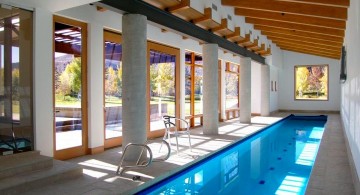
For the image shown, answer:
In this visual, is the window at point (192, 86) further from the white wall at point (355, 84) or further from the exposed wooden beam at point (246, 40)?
the white wall at point (355, 84)

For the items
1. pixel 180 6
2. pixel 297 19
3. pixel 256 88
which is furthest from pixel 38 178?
pixel 256 88

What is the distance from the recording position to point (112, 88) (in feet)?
24.5

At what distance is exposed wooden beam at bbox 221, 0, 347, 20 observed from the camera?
706 cm

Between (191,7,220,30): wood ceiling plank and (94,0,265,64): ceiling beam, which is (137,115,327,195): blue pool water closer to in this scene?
(94,0,265,64): ceiling beam

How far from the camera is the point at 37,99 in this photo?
5.24 metres

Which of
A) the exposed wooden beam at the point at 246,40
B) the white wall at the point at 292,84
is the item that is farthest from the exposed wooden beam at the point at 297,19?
the white wall at the point at 292,84

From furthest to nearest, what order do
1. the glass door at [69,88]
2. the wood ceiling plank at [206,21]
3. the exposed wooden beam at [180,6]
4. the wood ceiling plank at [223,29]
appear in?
the wood ceiling plank at [223,29] < the wood ceiling plank at [206,21] < the exposed wooden beam at [180,6] < the glass door at [69,88]

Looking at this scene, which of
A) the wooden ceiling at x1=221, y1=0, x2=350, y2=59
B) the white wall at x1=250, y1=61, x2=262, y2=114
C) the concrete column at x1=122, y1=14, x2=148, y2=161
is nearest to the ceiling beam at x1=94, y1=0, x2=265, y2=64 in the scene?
the concrete column at x1=122, y1=14, x2=148, y2=161

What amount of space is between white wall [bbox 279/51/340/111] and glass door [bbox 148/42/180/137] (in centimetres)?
1142

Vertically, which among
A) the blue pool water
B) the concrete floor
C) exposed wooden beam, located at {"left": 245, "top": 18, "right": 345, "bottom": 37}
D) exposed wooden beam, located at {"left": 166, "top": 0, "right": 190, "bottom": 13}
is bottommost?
the blue pool water

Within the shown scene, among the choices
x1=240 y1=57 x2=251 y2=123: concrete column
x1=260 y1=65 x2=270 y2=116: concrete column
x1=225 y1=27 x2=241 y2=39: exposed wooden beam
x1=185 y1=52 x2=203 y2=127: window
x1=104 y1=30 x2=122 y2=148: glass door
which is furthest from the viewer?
x1=260 y1=65 x2=270 y2=116: concrete column

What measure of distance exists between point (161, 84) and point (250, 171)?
4541mm

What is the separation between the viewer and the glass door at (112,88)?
7215 millimetres

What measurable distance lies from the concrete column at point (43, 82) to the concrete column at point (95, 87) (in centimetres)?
111
